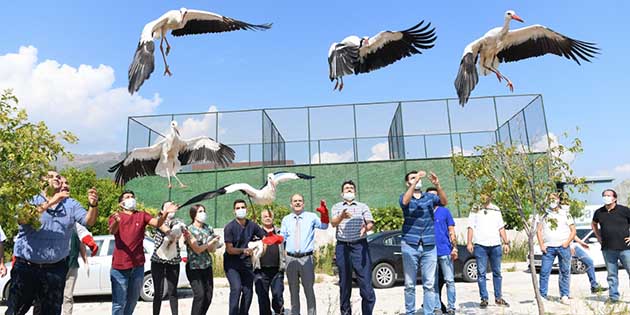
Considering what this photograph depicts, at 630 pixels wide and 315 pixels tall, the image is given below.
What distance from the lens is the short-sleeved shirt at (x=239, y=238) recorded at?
538cm

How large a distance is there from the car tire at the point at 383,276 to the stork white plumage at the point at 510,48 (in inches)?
184

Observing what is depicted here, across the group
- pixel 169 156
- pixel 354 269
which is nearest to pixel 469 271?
pixel 354 269

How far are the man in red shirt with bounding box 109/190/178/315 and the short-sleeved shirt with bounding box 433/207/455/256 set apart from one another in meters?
3.50

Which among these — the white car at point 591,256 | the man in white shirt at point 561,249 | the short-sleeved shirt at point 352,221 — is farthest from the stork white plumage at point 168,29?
the white car at point 591,256

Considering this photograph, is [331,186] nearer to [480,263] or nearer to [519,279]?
[519,279]

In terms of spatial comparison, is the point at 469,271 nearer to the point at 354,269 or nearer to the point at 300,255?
the point at 354,269

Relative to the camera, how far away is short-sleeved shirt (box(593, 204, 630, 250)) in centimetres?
676

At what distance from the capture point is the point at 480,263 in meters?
6.84

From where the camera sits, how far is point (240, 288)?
5.32 meters

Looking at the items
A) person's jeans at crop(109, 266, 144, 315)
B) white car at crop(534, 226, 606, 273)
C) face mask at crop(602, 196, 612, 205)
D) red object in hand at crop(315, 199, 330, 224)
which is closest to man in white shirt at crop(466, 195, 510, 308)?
face mask at crop(602, 196, 612, 205)

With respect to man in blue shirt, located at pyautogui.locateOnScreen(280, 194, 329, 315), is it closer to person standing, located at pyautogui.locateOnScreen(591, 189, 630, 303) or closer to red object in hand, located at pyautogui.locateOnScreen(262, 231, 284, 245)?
red object in hand, located at pyautogui.locateOnScreen(262, 231, 284, 245)

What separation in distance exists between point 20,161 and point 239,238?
260cm

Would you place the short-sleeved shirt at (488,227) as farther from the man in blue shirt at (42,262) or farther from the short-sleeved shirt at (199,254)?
the man in blue shirt at (42,262)

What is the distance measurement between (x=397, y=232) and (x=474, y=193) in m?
4.59
